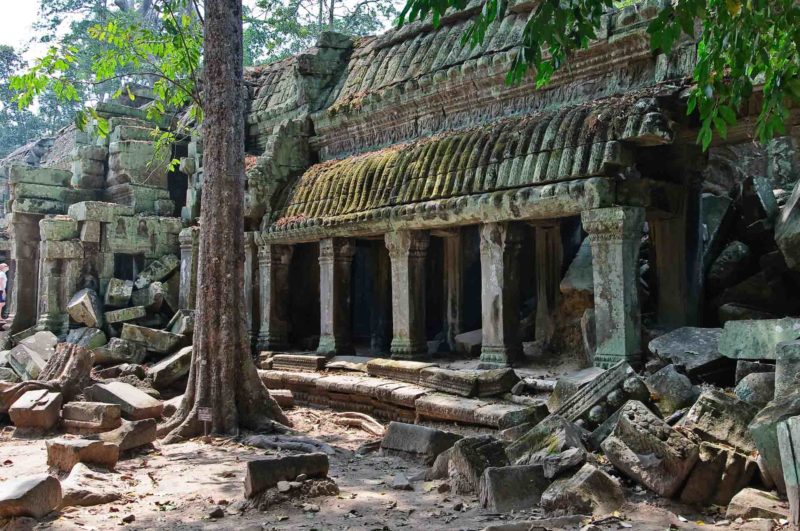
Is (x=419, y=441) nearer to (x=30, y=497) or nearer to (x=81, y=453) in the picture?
(x=81, y=453)

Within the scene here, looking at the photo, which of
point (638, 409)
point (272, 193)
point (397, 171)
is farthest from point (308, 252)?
point (638, 409)

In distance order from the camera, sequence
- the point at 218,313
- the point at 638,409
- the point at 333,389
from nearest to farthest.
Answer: the point at 638,409
the point at 218,313
the point at 333,389

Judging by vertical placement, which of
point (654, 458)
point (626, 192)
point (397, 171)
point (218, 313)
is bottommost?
point (654, 458)

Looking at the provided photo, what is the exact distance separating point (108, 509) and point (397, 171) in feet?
18.5

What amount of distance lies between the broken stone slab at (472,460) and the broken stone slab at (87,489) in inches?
93.6

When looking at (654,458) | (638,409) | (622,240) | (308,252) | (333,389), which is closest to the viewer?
(654,458)

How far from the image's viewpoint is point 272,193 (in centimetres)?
1103

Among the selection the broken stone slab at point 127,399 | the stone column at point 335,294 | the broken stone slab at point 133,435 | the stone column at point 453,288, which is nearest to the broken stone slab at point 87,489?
the broken stone slab at point 133,435

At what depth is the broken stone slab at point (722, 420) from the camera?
4410mm

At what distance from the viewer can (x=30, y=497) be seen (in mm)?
4125

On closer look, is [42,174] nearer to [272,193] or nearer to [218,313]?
[272,193]

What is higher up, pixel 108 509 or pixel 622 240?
pixel 622 240

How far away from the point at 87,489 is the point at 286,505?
1.41m

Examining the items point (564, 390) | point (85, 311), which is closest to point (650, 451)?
point (564, 390)
